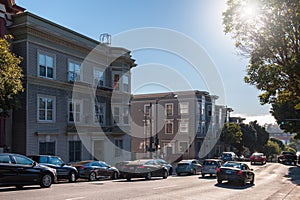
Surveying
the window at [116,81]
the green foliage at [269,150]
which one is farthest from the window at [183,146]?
the green foliage at [269,150]

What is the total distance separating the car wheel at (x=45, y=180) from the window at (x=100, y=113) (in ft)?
57.6

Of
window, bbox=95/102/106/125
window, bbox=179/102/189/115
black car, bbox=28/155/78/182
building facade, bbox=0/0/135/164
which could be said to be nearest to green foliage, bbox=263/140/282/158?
window, bbox=179/102/189/115

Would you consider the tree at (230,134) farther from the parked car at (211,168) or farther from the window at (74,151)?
the window at (74,151)

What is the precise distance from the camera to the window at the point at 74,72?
31248 millimetres

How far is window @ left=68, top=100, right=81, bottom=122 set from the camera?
1241 inches

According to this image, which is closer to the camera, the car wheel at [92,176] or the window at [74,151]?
the car wheel at [92,176]

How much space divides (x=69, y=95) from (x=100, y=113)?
17.0ft

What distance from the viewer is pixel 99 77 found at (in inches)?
1404

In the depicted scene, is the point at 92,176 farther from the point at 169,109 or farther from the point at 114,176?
the point at 169,109

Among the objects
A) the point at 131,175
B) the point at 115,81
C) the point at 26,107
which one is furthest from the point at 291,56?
the point at 115,81

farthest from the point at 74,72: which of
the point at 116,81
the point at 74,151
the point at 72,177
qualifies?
the point at 72,177

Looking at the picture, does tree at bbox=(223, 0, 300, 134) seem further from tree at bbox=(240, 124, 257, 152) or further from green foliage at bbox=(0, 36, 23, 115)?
tree at bbox=(240, 124, 257, 152)

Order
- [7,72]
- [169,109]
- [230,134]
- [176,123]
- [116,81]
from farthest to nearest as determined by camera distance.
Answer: [230,134]
[169,109]
[176,123]
[116,81]
[7,72]

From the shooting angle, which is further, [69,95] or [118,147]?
[118,147]
